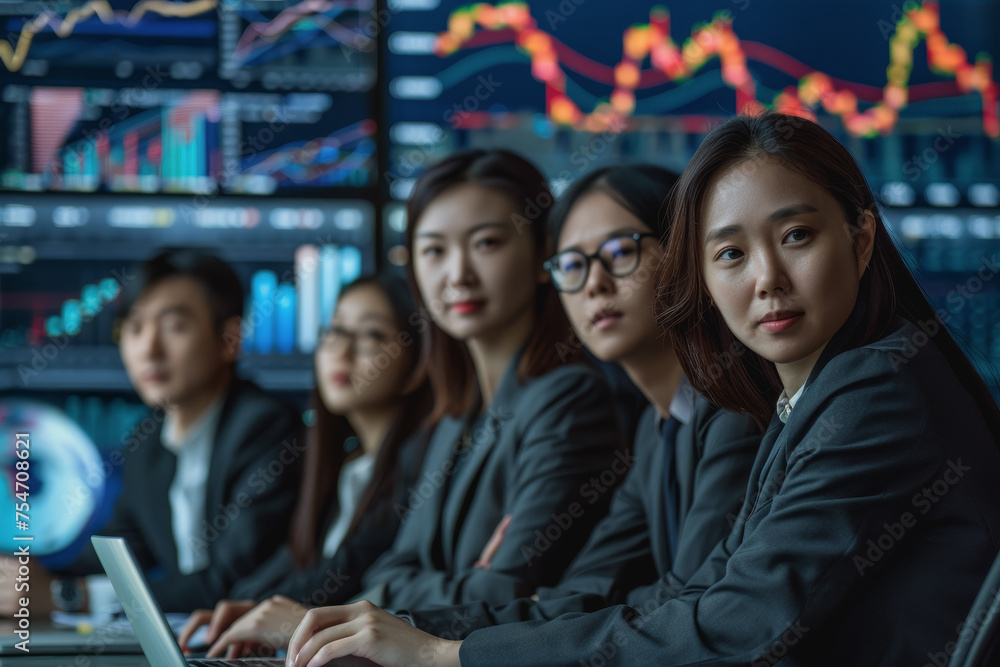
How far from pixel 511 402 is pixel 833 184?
0.90 m

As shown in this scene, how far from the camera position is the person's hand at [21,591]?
215 cm

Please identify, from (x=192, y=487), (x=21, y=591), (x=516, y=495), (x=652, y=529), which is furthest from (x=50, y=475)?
(x=652, y=529)

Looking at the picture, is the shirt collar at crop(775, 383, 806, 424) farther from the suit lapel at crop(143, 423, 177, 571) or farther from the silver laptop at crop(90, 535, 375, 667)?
the suit lapel at crop(143, 423, 177, 571)

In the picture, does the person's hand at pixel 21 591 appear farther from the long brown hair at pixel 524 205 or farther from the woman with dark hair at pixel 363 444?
the long brown hair at pixel 524 205

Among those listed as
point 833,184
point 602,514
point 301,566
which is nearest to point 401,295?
point 301,566

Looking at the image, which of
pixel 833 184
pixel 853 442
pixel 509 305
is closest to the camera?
pixel 853 442

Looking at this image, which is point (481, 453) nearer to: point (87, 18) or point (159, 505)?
point (159, 505)

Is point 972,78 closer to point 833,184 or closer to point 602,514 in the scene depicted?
point 602,514

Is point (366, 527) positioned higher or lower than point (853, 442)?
lower

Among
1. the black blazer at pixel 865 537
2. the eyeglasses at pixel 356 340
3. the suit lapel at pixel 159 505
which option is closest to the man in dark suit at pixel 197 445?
the suit lapel at pixel 159 505

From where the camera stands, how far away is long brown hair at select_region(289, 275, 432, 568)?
89.8 inches

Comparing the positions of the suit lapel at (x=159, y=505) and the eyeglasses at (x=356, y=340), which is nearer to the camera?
the eyeglasses at (x=356, y=340)

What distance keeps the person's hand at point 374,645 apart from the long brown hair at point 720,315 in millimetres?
459

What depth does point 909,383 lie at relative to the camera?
3.34 ft
